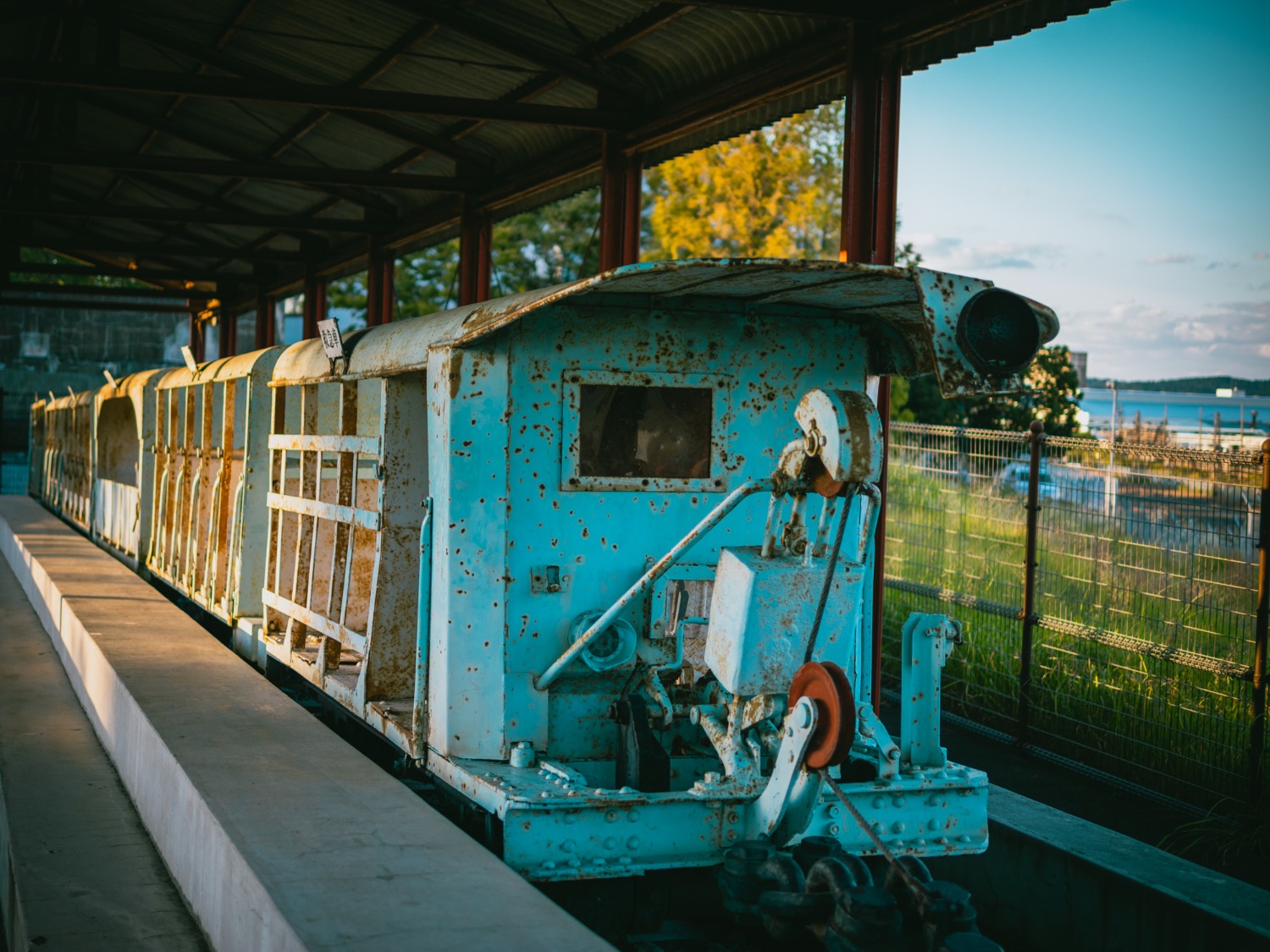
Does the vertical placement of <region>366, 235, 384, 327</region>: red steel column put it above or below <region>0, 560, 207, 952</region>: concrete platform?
above

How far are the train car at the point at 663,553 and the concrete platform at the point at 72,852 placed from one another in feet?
4.04

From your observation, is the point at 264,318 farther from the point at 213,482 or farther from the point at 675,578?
the point at 675,578

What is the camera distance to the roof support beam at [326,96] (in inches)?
429

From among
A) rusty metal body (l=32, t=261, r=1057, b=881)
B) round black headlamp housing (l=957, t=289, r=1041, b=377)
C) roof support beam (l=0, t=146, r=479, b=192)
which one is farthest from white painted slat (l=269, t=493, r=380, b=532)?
roof support beam (l=0, t=146, r=479, b=192)

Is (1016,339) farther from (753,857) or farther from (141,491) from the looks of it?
(141,491)

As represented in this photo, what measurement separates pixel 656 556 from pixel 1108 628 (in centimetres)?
402

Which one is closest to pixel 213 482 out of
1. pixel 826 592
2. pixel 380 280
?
pixel 380 280

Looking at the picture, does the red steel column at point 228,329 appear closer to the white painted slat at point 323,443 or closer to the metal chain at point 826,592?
the white painted slat at point 323,443

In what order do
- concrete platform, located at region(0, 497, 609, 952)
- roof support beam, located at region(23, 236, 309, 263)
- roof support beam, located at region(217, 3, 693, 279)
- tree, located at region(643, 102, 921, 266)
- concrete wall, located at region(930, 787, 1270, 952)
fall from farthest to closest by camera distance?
tree, located at region(643, 102, 921, 266) < roof support beam, located at region(23, 236, 309, 263) < roof support beam, located at region(217, 3, 693, 279) < concrete wall, located at region(930, 787, 1270, 952) < concrete platform, located at region(0, 497, 609, 952)

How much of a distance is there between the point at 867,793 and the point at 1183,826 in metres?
2.65

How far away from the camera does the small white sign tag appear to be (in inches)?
282

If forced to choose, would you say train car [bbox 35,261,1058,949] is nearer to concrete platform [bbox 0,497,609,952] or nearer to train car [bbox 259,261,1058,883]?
train car [bbox 259,261,1058,883]

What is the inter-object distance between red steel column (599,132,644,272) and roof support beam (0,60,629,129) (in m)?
0.34

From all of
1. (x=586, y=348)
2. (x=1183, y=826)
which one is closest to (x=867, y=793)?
(x=586, y=348)
